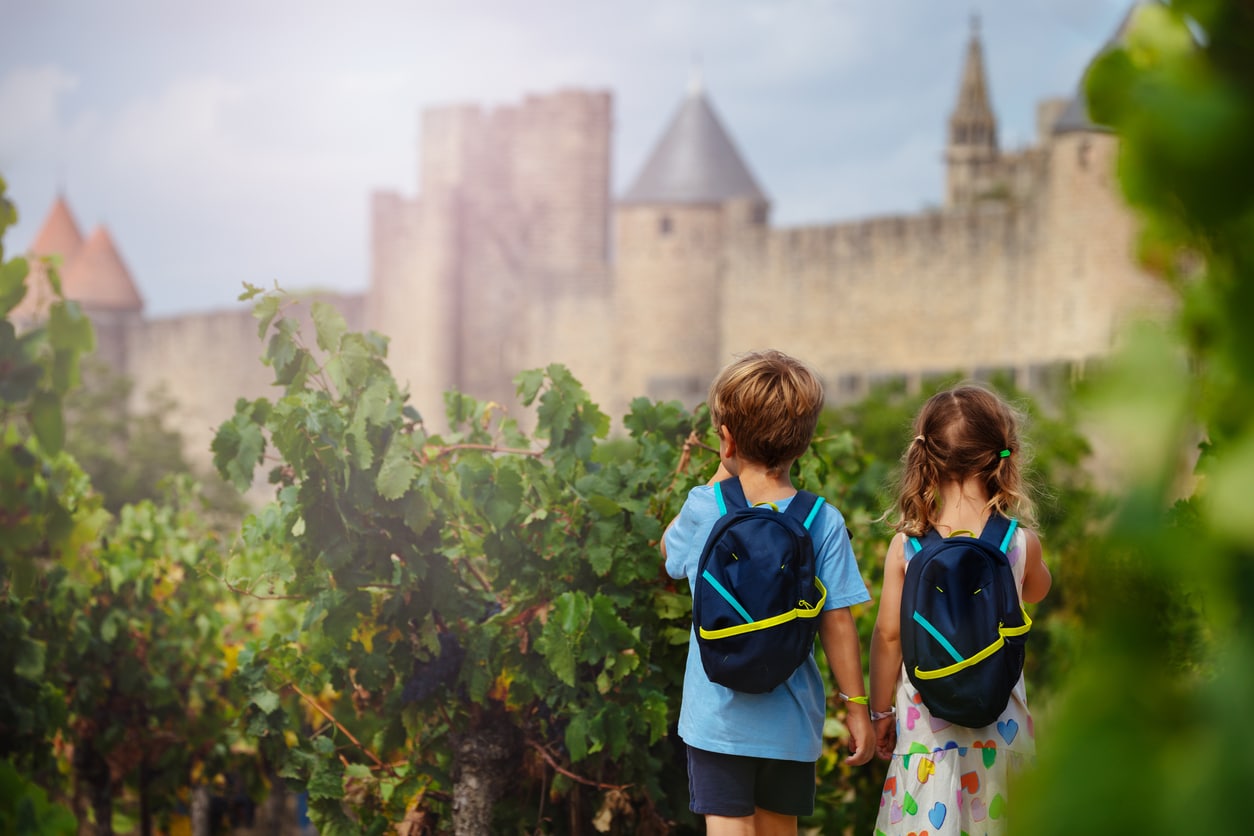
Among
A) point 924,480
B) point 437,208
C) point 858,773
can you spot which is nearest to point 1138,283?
point 437,208

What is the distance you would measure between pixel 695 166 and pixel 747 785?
2529cm

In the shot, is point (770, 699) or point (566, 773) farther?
point (566, 773)

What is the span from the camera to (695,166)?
27094 millimetres

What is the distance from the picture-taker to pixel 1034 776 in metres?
0.52

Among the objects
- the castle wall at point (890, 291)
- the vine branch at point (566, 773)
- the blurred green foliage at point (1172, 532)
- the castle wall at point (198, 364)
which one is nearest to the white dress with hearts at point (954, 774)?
the vine branch at point (566, 773)

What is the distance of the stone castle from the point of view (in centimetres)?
2206

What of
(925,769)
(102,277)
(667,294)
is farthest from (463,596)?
(102,277)

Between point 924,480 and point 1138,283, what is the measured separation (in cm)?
1833

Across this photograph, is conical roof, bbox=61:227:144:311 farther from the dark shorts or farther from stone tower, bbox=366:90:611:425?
the dark shorts

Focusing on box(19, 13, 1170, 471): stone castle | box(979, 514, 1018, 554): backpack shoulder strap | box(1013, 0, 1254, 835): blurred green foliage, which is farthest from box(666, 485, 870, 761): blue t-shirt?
box(19, 13, 1170, 471): stone castle

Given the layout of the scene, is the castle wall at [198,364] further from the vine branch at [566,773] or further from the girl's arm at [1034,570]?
the girl's arm at [1034,570]

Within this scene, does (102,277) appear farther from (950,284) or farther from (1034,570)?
(1034,570)

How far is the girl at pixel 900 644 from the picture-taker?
2.42 m

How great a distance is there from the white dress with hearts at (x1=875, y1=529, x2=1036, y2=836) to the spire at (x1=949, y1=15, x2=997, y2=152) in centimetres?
4285
